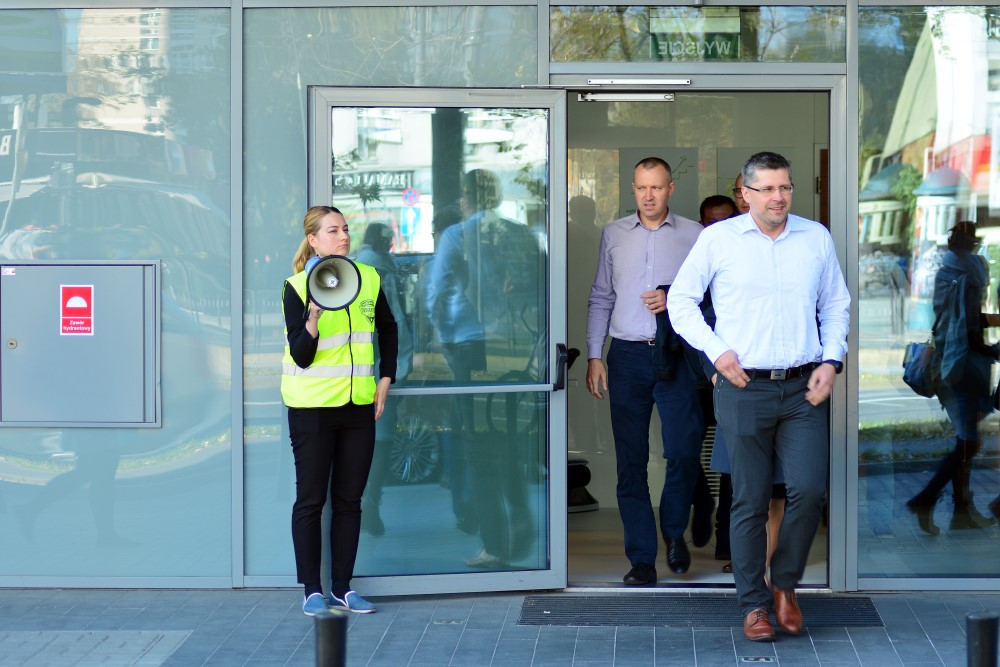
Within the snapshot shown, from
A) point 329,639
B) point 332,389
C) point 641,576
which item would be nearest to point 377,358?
point 332,389

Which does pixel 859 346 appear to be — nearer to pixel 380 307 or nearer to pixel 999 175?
pixel 999 175

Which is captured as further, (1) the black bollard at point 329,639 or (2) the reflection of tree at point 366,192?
(2) the reflection of tree at point 366,192

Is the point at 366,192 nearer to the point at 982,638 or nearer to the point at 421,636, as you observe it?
the point at 421,636

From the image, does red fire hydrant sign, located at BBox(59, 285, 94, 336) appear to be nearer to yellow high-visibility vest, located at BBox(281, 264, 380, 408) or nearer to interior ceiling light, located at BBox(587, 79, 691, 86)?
yellow high-visibility vest, located at BBox(281, 264, 380, 408)

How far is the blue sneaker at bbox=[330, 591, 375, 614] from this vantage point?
5.77m

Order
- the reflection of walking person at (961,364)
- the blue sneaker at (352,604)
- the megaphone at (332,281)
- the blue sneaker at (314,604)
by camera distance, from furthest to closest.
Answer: the reflection of walking person at (961,364) < the blue sneaker at (352,604) < the blue sneaker at (314,604) < the megaphone at (332,281)

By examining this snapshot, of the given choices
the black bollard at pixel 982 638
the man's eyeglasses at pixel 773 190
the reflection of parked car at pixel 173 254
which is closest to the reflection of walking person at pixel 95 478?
the reflection of parked car at pixel 173 254

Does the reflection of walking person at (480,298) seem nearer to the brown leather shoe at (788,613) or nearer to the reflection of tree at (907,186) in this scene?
the brown leather shoe at (788,613)

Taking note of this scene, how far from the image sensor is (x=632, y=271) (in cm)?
622

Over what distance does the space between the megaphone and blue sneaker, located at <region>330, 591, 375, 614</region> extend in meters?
1.33

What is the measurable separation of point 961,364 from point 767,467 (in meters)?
1.38

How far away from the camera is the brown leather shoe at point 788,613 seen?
5.31m

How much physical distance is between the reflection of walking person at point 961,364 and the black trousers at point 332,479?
2491 millimetres

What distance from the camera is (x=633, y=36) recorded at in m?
5.97
